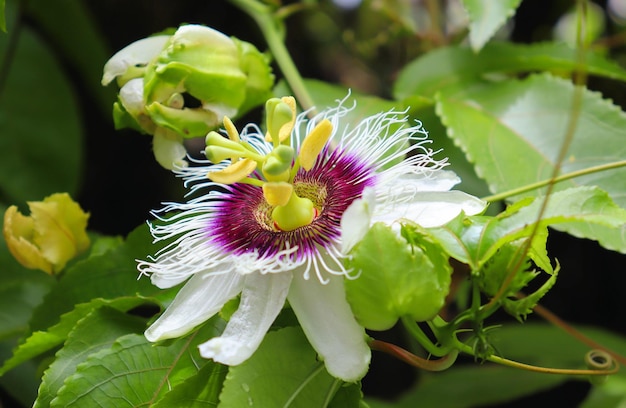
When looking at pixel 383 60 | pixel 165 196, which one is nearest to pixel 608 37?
pixel 383 60

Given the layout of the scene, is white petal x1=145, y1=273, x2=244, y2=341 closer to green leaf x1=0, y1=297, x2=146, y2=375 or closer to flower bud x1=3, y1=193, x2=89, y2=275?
green leaf x1=0, y1=297, x2=146, y2=375

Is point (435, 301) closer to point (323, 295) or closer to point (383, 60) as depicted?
point (323, 295)

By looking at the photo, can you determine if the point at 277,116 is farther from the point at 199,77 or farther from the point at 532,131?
the point at 532,131

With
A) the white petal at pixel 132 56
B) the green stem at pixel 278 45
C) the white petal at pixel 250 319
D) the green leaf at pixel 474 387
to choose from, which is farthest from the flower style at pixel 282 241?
the green leaf at pixel 474 387

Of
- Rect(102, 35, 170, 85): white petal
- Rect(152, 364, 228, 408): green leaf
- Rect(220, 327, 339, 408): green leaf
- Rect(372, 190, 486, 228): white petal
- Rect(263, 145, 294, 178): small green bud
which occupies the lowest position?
Rect(152, 364, 228, 408): green leaf

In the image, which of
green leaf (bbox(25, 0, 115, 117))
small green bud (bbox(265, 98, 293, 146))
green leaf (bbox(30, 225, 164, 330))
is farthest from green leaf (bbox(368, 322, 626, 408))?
green leaf (bbox(25, 0, 115, 117))
